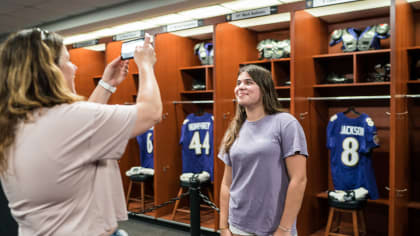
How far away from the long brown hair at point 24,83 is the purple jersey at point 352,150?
3042 mm

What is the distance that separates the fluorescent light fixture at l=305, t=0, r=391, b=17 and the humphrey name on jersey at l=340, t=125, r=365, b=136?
1.15m

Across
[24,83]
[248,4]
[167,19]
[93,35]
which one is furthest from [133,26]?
[24,83]

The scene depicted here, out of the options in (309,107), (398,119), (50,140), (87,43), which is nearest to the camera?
(50,140)

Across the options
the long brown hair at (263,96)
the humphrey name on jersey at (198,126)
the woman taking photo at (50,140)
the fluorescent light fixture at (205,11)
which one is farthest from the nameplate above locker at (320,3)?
the woman taking photo at (50,140)

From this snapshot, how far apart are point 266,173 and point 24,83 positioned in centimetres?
107

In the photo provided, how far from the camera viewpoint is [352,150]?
11.2ft

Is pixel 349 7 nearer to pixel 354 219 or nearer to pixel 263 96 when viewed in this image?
pixel 354 219

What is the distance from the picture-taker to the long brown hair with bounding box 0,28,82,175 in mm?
850

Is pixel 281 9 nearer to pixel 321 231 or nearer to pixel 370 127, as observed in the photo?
pixel 370 127

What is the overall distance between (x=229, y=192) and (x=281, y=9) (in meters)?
2.12

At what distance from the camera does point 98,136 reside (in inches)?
34.8

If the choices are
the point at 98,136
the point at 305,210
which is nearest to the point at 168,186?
the point at 305,210

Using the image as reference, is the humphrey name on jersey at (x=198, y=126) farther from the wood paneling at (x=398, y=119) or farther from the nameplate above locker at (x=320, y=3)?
the wood paneling at (x=398, y=119)

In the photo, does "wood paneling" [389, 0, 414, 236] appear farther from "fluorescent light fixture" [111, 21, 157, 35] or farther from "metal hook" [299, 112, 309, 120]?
"fluorescent light fixture" [111, 21, 157, 35]
